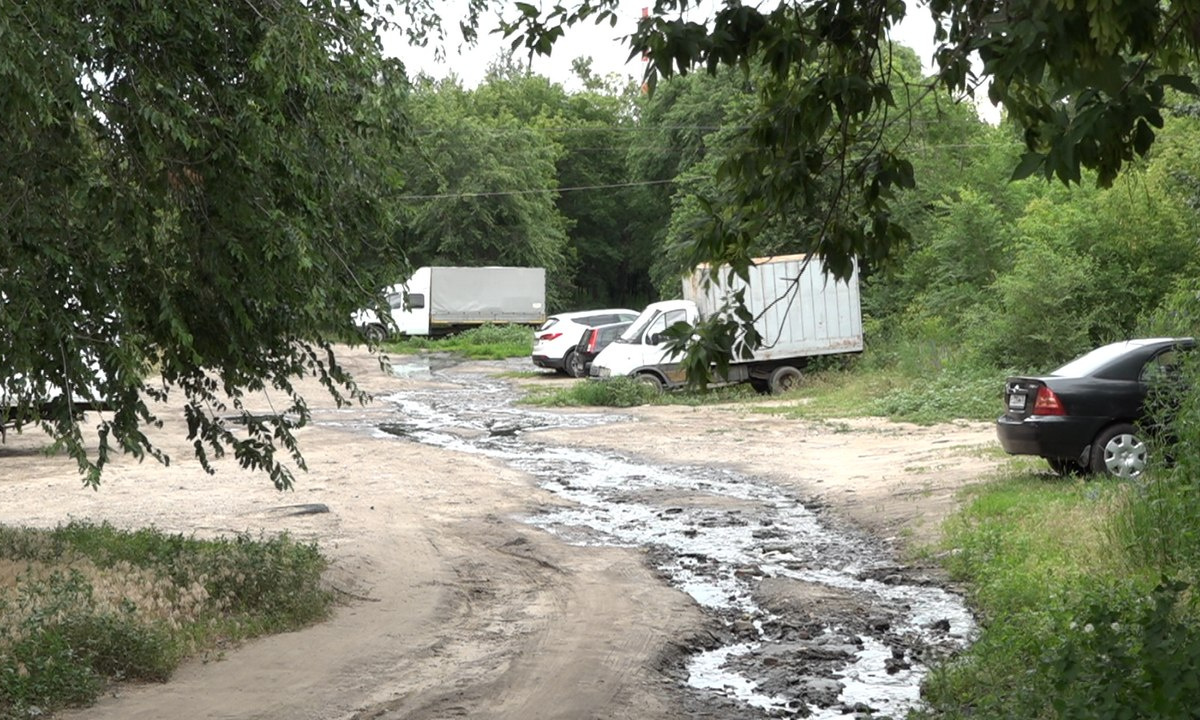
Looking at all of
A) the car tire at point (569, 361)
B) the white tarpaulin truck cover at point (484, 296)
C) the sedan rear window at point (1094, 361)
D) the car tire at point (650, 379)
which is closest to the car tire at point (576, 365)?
the car tire at point (569, 361)

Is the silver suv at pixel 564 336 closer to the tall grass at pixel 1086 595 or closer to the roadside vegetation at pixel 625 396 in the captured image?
the roadside vegetation at pixel 625 396

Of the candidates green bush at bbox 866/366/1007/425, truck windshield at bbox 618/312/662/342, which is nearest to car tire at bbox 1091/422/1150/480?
green bush at bbox 866/366/1007/425

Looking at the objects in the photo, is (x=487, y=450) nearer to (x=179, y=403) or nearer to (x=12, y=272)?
(x=179, y=403)

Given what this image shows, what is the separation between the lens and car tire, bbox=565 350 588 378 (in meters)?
37.3

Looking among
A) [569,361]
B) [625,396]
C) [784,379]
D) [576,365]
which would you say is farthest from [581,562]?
[569,361]

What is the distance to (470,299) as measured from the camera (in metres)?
57.4

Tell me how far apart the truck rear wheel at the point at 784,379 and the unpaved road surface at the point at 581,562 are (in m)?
5.33

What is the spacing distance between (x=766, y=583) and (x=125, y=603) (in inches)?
206

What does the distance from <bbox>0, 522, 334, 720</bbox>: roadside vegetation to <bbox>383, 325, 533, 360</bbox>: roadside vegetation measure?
35888 millimetres

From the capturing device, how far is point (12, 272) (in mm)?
7820

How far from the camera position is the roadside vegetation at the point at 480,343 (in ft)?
163

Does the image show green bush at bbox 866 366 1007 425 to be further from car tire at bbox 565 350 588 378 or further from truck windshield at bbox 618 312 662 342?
car tire at bbox 565 350 588 378

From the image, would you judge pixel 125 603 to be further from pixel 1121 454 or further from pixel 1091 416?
pixel 1121 454

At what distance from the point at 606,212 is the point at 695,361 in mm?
72835
